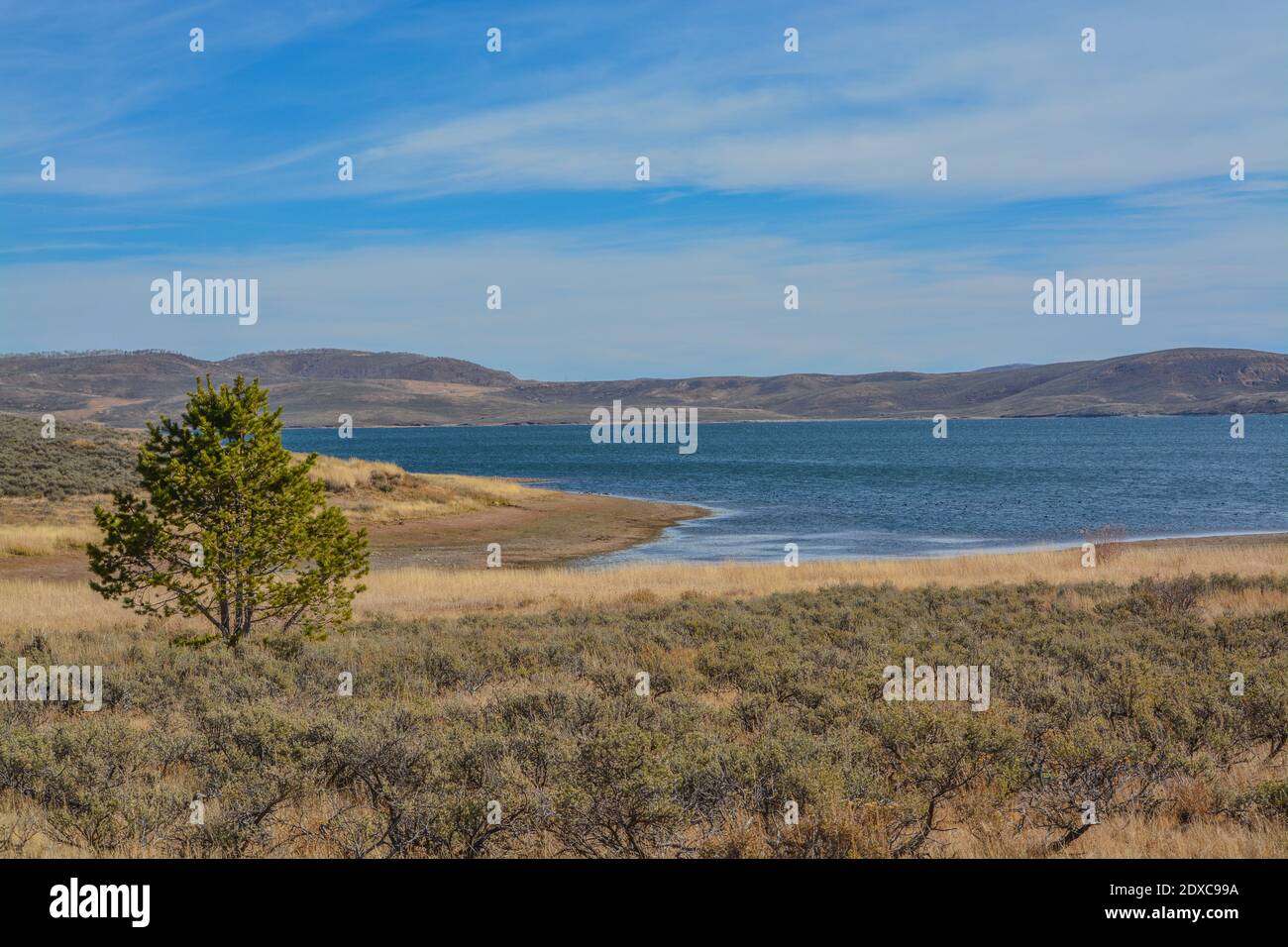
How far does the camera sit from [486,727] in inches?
428

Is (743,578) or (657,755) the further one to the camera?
(743,578)

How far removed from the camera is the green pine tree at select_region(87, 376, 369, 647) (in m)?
15.8

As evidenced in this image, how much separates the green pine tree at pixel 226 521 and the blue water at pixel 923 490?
2591 centimetres

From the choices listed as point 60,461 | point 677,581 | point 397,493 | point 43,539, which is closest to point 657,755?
point 677,581

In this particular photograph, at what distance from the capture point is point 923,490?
7575cm

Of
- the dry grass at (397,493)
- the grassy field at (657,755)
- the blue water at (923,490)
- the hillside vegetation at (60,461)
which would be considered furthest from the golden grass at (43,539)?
the grassy field at (657,755)

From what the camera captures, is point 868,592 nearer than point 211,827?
No

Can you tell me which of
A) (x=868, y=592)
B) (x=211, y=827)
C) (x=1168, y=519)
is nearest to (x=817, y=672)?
(x=211, y=827)

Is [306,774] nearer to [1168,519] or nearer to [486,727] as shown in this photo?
[486,727]

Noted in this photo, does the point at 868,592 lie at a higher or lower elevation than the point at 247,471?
lower

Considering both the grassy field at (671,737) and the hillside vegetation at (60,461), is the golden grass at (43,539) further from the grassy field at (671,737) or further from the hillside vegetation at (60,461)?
the grassy field at (671,737)

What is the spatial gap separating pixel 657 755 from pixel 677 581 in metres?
22.7

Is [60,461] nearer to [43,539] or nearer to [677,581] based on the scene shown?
[43,539]

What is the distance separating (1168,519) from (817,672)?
49.5m
